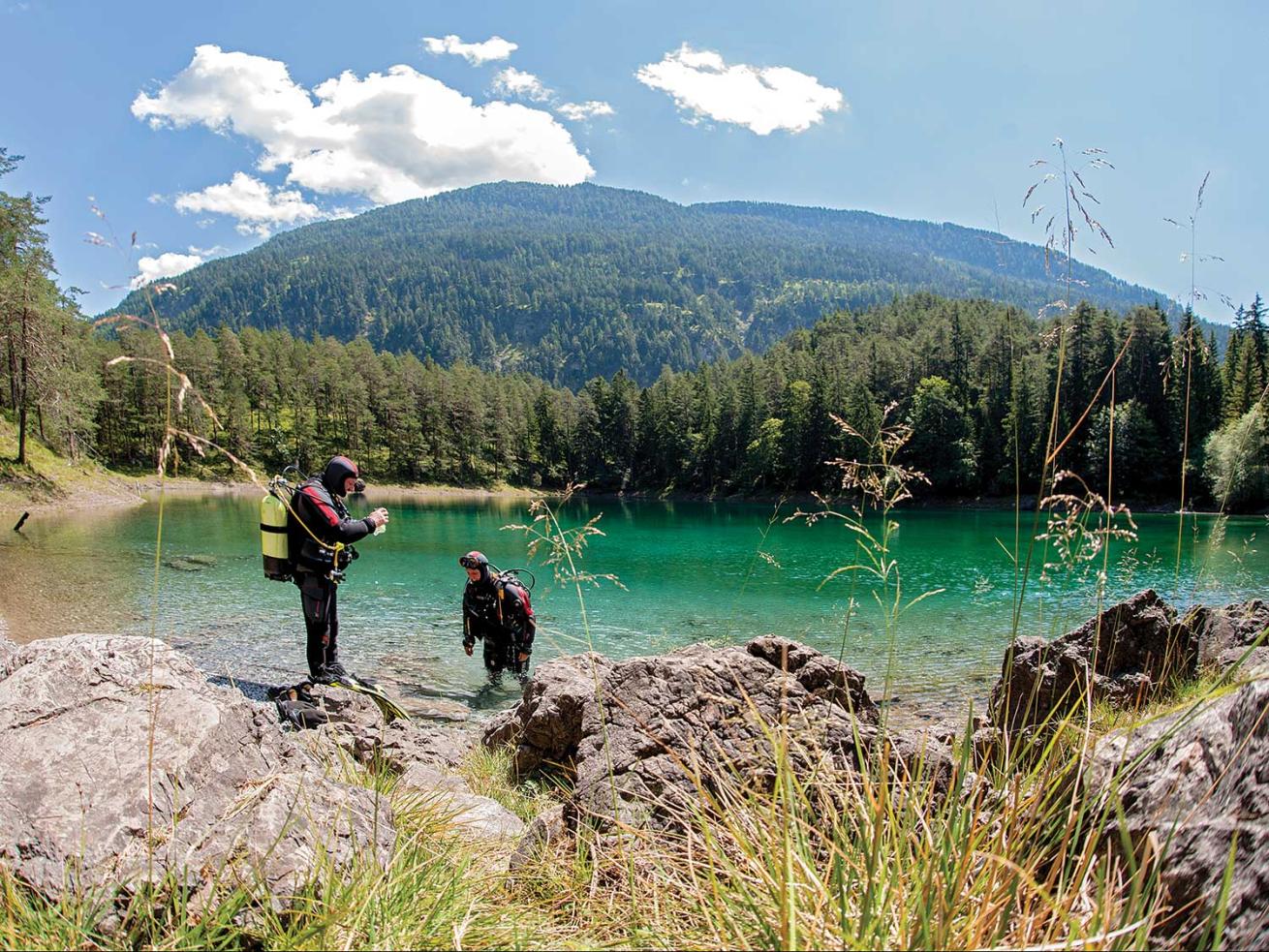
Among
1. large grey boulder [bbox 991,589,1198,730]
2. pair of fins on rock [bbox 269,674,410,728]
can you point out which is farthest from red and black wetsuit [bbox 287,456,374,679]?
large grey boulder [bbox 991,589,1198,730]

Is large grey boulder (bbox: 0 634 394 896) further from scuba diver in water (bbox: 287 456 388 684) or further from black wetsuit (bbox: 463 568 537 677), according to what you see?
black wetsuit (bbox: 463 568 537 677)

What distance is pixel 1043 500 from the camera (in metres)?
2.18

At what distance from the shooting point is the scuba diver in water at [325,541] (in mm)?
7062

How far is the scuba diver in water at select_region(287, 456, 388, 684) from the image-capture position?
7062 mm

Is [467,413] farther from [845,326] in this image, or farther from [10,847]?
[10,847]

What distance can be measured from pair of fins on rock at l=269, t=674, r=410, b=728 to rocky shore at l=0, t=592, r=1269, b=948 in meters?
2.89

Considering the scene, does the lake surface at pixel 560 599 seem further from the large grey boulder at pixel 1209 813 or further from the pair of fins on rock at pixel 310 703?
the pair of fins on rock at pixel 310 703

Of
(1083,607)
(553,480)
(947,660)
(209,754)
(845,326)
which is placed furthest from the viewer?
(845,326)

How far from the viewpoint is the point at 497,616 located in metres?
11.3

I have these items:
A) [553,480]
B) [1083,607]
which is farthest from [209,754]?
[553,480]

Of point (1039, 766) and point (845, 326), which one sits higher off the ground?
point (845, 326)

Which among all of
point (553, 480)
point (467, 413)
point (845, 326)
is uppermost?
point (845, 326)

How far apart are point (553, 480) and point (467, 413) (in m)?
17.4

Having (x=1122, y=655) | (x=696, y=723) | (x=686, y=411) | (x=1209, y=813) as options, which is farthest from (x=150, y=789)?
(x=686, y=411)
